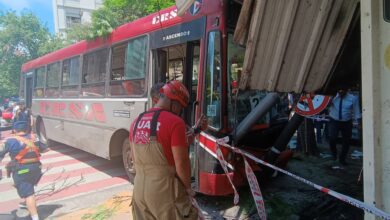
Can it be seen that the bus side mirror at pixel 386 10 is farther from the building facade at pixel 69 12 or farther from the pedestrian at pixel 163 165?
the building facade at pixel 69 12

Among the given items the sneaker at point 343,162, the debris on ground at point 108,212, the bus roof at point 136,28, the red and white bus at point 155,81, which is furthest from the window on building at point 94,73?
the sneaker at point 343,162

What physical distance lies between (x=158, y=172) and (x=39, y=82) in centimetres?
953

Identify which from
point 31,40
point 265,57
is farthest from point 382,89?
point 31,40

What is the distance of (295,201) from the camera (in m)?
4.76

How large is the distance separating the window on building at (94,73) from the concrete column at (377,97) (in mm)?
5200

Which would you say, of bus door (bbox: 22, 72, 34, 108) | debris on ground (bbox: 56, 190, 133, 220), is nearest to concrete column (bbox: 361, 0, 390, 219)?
debris on ground (bbox: 56, 190, 133, 220)

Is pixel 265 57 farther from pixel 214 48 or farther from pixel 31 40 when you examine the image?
pixel 31 40

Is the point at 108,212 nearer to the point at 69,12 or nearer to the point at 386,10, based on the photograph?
the point at 386,10

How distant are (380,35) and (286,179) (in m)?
4.20

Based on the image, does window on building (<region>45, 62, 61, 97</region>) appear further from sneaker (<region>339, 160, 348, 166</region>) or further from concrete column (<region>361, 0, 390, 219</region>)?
concrete column (<region>361, 0, 390, 219</region>)

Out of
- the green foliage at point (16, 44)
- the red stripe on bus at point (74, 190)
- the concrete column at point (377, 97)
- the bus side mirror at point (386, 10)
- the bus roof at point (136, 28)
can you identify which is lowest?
→ the red stripe on bus at point (74, 190)

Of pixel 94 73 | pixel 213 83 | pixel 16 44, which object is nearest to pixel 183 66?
pixel 213 83

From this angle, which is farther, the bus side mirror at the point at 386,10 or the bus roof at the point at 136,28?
the bus roof at the point at 136,28

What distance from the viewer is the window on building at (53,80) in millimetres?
8797
